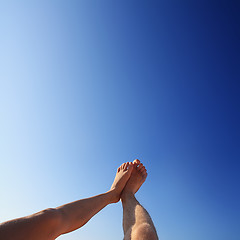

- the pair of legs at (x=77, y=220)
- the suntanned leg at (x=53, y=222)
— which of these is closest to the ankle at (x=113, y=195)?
the pair of legs at (x=77, y=220)

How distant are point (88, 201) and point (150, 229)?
45 centimetres

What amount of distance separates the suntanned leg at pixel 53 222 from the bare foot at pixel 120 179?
272mm

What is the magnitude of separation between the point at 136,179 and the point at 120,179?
22cm

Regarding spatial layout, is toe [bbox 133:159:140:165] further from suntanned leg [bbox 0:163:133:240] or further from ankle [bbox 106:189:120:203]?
suntanned leg [bbox 0:163:133:240]

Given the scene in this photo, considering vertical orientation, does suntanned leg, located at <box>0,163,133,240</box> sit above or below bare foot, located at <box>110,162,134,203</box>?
below

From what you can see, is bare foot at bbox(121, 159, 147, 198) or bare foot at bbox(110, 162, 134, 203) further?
bare foot at bbox(121, 159, 147, 198)

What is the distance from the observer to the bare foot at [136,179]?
1.74 m

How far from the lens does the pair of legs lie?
63cm

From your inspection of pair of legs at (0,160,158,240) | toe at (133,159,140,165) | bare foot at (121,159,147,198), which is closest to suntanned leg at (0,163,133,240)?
pair of legs at (0,160,158,240)

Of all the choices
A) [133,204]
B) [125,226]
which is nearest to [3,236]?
[125,226]

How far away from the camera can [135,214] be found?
45.1 inches

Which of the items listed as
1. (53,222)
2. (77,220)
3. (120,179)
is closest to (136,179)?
(120,179)

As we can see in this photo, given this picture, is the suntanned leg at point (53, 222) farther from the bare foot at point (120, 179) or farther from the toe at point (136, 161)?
the toe at point (136, 161)

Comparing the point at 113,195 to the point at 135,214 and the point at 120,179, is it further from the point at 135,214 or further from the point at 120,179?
the point at 135,214
